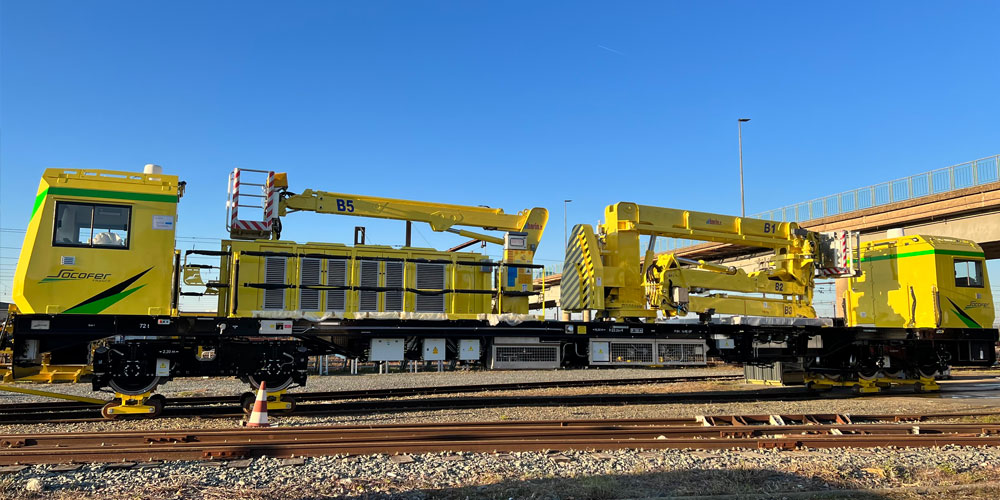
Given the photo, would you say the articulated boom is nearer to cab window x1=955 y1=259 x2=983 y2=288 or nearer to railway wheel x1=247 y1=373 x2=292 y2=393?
cab window x1=955 y1=259 x2=983 y2=288

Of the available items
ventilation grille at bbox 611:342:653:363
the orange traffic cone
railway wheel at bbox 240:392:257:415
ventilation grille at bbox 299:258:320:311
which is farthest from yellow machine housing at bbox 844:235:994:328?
railway wheel at bbox 240:392:257:415

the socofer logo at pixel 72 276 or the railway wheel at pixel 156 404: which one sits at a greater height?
the socofer logo at pixel 72 276

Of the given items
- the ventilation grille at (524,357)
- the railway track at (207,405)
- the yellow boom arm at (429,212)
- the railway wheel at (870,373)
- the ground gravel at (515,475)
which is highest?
the yellow boom arm at (429,212)

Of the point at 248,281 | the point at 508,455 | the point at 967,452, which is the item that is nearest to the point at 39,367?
the point at 248,281

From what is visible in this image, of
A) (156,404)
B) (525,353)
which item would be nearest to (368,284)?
(525,353)

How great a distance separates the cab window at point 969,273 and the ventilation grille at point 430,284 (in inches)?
515

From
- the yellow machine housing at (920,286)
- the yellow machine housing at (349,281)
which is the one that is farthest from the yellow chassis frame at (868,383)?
the yellow machine housing at (349,281)

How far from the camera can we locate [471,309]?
13.3m

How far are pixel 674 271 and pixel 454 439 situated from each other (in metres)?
7.35

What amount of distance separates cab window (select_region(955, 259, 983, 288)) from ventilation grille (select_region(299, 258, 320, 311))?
50.8 ft

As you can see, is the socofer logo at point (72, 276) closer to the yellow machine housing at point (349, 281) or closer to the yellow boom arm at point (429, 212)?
the yellow machine housing at point (349, 281)

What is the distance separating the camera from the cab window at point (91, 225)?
10.6 metres

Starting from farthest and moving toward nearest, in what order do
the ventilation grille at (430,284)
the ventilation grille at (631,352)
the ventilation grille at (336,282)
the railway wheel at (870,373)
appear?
the railway wheel at (870,373), the ventilation grille at (631,352), the ventilation grille at (430,284), the ventilation grille at (336,282)

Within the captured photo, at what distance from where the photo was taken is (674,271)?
558 inches
